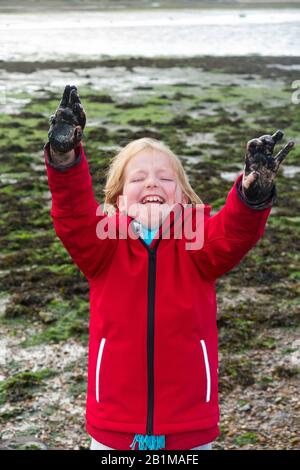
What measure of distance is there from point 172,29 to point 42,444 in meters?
56.3

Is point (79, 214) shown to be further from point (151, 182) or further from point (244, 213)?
point (244, 213)

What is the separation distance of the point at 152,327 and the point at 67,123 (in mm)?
1020

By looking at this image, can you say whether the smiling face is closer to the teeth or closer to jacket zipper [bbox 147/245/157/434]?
the teeth

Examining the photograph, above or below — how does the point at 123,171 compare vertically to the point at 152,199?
above

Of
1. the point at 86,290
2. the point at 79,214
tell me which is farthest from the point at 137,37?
the point at 79,214

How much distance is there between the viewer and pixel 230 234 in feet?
10.6

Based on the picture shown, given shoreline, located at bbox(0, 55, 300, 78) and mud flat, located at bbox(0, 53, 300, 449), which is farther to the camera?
shoreline, located at bbox(0, 55, 300, 78)

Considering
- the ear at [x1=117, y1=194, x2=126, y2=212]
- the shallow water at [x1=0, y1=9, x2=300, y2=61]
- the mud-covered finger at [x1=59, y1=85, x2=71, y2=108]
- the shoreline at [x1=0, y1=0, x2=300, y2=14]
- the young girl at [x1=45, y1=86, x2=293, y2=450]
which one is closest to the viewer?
the mud-covered finger at [x1=59, y1=85, x2=71, y2=108]

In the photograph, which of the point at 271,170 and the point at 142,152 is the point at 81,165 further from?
the point at 271,170

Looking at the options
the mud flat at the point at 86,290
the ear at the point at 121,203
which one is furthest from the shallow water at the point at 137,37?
the ear at the point at 121,203

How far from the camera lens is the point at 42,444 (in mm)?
5750

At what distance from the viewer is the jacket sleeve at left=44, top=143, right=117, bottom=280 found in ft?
10.3

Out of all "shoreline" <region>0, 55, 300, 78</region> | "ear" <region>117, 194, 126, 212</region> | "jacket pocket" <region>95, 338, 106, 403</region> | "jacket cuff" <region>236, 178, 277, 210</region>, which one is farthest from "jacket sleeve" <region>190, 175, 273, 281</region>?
"shoreline" <region>0, 55, 300, 78</region>

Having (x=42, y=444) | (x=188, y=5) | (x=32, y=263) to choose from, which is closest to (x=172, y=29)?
(x=188, y=5)
